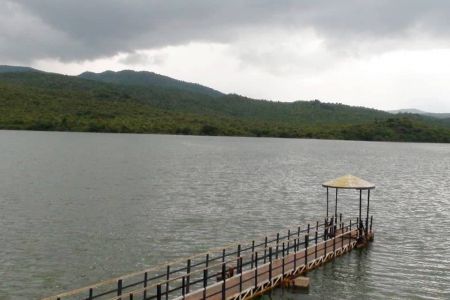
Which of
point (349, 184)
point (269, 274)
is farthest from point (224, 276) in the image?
point (349, 184)

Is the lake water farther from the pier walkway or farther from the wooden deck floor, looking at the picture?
the pier walkway

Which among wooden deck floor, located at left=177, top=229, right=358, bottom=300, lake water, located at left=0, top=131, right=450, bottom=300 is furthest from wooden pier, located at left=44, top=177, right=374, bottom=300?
lake water, located at left=0, top=131, right=450, bottom=300

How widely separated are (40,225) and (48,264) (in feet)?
39.5

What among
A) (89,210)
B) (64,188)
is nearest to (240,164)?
(64,188)

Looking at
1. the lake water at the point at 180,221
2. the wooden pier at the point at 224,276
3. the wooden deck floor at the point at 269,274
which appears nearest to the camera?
the wooden pier at the point at 224,276

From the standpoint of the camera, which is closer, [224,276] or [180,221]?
[224,276]

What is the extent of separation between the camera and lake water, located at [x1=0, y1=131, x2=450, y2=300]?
30.2 metres

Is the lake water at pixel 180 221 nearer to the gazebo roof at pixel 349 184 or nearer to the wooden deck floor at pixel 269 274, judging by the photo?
the wooden deck floor at pixel 269 274

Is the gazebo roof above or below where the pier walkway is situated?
above

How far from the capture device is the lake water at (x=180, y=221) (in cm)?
3023

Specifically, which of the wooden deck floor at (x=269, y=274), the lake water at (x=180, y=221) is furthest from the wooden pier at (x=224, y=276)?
the lake water at (x=180, y=221)

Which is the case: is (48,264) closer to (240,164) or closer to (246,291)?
(246,291)

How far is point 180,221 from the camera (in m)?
46.6

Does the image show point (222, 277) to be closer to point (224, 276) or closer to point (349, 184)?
Answer: point (224, 276)
